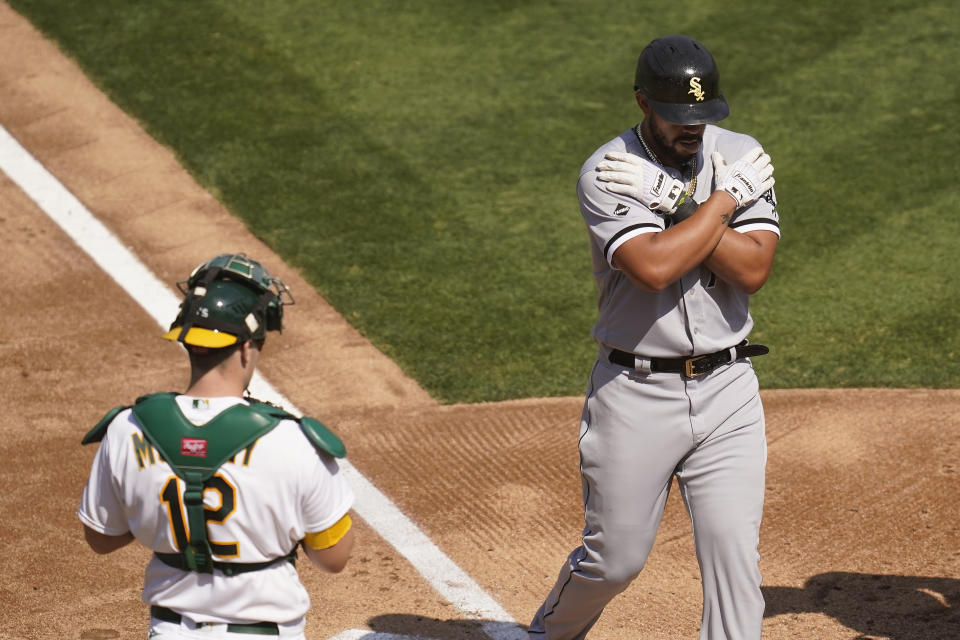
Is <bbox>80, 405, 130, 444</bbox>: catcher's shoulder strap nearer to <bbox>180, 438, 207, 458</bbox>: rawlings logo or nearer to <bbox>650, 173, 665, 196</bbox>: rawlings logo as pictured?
<bbox>180, 438, 207, 458</bbox>: rawlings logo

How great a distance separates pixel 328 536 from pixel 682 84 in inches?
72.8

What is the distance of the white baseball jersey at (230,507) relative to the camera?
288cm

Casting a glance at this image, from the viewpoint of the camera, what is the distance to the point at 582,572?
13.4ft

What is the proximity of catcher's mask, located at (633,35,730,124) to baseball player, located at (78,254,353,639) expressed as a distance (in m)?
1.52

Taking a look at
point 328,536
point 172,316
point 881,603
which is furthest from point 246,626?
point 172,316

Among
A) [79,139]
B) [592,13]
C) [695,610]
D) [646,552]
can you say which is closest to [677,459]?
[646,552]

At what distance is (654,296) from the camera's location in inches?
154

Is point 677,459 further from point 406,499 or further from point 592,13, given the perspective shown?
point 592,13

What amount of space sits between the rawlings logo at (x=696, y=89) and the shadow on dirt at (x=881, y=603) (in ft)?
6.87

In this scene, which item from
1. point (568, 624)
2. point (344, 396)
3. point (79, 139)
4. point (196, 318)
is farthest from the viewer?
point (79, 139)

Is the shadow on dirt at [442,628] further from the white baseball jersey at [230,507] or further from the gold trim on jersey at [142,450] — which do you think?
the gold trim on jersey at [142,450]

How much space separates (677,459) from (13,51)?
8.51m

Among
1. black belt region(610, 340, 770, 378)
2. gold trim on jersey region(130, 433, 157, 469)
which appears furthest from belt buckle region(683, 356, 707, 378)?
gold trim on jersey region(130, 433, 157, 469)

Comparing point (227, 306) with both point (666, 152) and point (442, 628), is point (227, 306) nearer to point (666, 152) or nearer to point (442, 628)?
point (666, 152)
